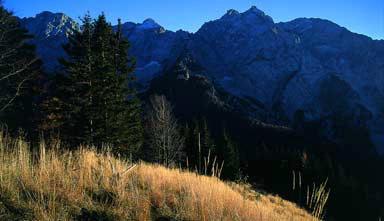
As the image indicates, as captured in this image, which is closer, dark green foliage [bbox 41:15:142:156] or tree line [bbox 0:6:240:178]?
tree line [bbox 0:6:240:178]

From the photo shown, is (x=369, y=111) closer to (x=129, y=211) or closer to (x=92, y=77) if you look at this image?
(x=92, y=77)

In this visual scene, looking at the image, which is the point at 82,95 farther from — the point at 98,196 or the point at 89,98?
the point at 98,196

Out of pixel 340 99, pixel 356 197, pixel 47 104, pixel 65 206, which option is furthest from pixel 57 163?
pixel 340 99

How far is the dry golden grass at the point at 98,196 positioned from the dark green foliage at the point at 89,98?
18751mm

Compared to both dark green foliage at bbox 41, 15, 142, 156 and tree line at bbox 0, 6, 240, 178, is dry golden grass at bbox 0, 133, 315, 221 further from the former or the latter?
dark green foliage at bbox 41, 15, 142, 156

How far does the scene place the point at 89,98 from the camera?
26312mm

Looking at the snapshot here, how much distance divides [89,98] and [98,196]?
22.4 metres

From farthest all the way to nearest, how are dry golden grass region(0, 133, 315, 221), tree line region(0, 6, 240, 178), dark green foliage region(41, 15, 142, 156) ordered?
1. dark green foliage region(41, 15, 142, 156)
2. tree line region(0, 6, 240, 178)
3. dry golden grass region(0, 133, 315, 221)

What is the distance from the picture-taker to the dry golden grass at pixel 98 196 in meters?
3.93

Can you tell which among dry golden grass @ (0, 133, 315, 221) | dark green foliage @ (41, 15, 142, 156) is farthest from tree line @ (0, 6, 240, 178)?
dry golden grass @ (0, 133, 315, 221)

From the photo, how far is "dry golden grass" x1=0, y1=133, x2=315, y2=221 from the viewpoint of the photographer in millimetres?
3934

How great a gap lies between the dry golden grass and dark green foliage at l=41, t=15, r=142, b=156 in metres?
18.8

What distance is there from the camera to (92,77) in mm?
26375

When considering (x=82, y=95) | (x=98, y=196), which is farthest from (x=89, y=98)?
(x=98, y=196)
